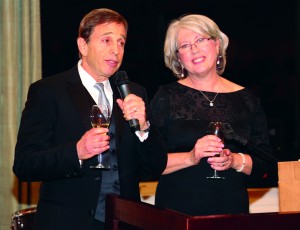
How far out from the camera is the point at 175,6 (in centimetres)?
509

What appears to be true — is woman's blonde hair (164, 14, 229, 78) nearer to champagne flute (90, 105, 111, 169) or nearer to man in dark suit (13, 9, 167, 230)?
man in dark suit (13, 9, 167, 230)

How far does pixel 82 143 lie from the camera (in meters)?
2.61

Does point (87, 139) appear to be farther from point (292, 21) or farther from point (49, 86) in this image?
point (292, 21)

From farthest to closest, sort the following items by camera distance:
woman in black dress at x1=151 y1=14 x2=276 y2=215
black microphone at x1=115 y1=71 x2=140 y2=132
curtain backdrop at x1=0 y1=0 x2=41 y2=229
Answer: curtain backdrop at x1=0 y1=0 x2=41 y2=229 < woman in black dress at x1=151 y1=14 x2=276 y2=215 < black microphone at x1=115 y1=71 x2=140 y2=132

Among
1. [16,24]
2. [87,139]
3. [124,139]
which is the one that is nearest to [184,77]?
[124,139]

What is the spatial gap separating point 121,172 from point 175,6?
249cm

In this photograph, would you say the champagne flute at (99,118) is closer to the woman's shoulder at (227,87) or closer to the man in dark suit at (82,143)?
the man in dark suit at (82,143)

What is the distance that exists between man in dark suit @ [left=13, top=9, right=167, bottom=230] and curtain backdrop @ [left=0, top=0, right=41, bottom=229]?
152cm

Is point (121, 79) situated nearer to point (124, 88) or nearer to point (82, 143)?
point (124, 88)

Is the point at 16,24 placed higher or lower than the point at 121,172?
higher

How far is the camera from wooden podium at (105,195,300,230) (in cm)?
195

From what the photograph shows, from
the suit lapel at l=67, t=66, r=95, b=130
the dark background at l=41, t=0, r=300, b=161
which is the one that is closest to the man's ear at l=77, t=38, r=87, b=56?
the suit lapel at l=67, t=66, r=95, b=130

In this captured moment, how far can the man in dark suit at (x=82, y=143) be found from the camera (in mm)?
2695

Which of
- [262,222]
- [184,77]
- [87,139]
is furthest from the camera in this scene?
[184,77]
